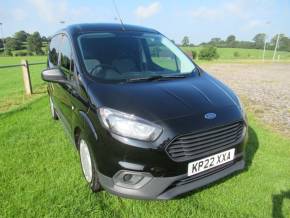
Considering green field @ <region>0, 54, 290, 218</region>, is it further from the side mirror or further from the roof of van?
the roof of van

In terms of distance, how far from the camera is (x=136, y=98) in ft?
8.29

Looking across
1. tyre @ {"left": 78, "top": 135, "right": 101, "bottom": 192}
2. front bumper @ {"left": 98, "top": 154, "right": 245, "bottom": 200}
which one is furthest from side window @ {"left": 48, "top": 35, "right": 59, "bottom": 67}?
front bumper @ {"left": 98, "top": 154, "right": 245, "bottom": 200}

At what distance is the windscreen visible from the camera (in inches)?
121

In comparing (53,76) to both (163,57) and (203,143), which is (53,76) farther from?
(203,143)

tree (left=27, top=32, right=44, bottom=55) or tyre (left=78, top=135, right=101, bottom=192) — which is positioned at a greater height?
tyre (left=78, top=135, right=101, bottom=192)

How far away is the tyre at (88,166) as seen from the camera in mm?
2729

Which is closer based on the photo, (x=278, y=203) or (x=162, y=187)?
(x=162, y=187)

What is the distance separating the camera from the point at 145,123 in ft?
7.50

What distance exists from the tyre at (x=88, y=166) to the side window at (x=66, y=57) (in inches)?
33.3

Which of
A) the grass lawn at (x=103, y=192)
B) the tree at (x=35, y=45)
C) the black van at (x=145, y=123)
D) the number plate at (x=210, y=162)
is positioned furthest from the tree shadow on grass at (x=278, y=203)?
the tree at (x=35, y=45)

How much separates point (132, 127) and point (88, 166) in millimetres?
942

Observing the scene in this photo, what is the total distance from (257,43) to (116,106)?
78188mm

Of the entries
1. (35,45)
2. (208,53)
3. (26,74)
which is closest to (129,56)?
(26,74)

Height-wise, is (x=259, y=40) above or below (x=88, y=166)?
below
